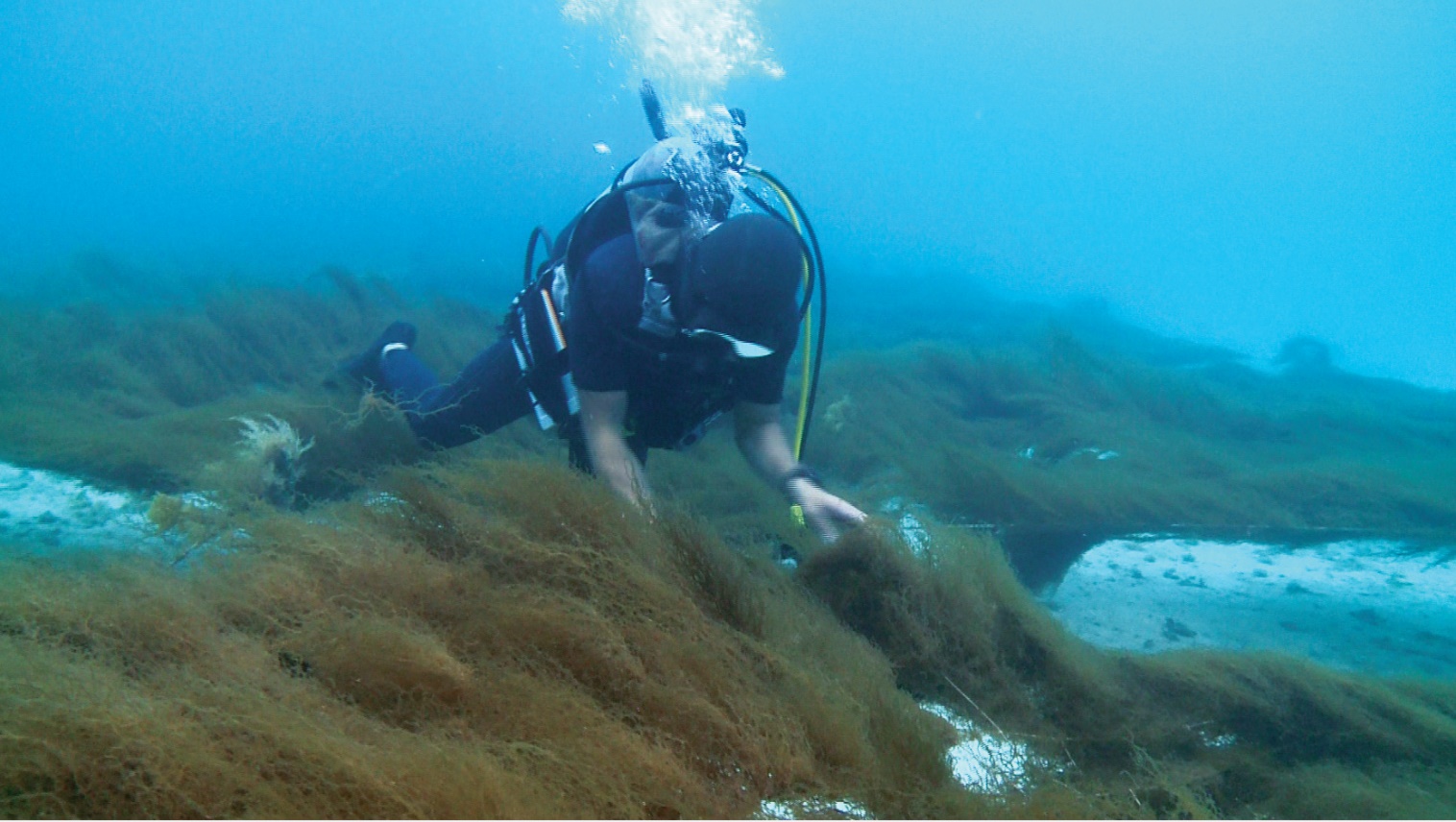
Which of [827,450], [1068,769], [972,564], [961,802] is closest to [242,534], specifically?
[961,802]

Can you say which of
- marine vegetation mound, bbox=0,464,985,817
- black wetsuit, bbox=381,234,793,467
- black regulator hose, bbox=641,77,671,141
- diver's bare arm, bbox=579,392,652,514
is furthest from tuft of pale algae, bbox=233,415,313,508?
black regulator hose, bbox=641,77,671,141

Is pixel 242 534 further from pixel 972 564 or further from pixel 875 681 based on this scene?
pixel 972 564

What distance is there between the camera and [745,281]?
2387mm

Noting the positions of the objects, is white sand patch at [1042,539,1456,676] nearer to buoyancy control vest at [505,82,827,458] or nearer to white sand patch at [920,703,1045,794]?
white sand patch at [920,703,1045,794]

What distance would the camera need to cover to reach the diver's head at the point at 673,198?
2.74 metres

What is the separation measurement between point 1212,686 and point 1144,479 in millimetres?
3924

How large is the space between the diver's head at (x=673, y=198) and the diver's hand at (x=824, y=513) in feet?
3.77

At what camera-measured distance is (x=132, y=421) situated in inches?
195

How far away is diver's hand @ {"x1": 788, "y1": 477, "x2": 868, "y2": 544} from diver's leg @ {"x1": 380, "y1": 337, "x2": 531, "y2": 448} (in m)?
1.77

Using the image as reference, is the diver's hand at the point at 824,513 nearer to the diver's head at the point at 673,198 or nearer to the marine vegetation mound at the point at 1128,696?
the marine vegetation mound at the point at 1128,696

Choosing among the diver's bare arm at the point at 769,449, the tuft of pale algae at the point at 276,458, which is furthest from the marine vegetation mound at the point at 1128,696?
the tuft of pale algae at the point at 276,458

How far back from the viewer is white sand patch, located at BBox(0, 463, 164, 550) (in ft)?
11.1

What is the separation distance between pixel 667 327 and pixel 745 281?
48 centimetres

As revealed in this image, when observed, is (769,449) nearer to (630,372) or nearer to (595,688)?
(630,372)
